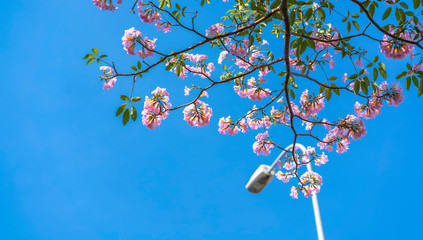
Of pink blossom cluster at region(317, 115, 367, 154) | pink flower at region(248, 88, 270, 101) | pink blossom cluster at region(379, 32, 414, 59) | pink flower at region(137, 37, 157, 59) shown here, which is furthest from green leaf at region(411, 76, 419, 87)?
pink flower at region(137, 37, 157, 59)

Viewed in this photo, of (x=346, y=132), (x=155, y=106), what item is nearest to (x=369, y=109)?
(x=346, y=132)

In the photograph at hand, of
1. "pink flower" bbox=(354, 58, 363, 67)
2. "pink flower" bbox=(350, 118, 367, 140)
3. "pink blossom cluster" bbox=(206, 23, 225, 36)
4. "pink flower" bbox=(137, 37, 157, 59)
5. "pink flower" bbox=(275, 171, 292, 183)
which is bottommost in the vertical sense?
"pink flower" bbox=(350, 118, 367, 140)

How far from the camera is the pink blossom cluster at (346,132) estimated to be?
316 cm

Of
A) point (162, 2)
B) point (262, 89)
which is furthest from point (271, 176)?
point (162, 2)

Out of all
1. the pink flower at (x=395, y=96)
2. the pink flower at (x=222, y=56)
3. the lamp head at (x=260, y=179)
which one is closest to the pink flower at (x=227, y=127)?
the pink flower at (x=222, y=56)

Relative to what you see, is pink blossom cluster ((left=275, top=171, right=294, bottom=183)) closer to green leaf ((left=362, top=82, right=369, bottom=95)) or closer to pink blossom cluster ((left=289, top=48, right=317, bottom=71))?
pink blossom cluster ((left=289, top=48, right=317, bottom=71))

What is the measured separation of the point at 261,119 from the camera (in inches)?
141

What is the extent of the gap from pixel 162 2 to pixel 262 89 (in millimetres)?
1170

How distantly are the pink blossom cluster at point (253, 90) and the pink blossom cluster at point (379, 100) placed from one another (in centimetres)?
84

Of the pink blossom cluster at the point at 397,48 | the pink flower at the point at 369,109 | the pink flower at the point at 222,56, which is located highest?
the pink flower at the point at 222,56

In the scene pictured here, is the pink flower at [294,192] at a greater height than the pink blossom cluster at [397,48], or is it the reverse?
the pink blossom cluster at [397,48]

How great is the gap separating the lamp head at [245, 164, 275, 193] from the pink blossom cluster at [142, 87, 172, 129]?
2.67 m

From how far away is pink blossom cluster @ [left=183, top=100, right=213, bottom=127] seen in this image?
3086 mm

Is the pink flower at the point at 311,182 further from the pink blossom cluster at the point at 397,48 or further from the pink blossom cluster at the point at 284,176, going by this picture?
the pink blossom cluster at the point at 397,48
